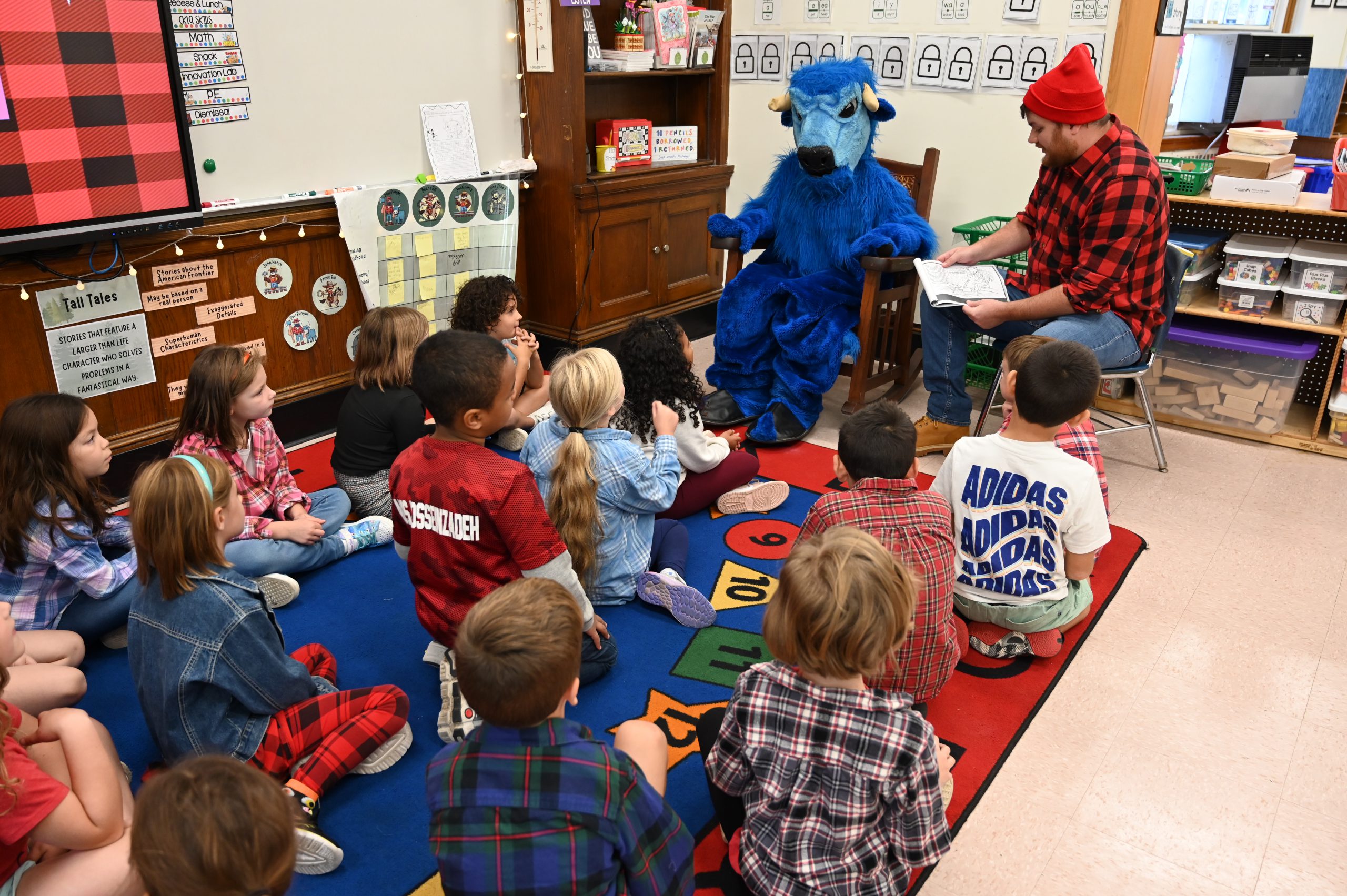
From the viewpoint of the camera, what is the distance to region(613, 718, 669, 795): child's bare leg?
1.49 m

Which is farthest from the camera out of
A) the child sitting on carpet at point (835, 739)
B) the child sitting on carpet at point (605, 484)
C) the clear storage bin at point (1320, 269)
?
the clear storage bin at point (1320, 269)

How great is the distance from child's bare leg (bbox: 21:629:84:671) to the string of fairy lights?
1.10 meters

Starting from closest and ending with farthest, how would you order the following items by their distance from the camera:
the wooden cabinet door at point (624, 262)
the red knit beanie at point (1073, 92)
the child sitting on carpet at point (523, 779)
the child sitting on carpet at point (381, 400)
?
the child sitting on carpet at point (523, 779), the child sitting on carpet at point (381, 400), the red knit beanie at point (1073, 92), the wooden cabinet door at point (624, 262)

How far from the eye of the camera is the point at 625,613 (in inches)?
93.8

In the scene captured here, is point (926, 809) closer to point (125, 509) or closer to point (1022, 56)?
point (125, 509)

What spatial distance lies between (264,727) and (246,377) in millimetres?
1016

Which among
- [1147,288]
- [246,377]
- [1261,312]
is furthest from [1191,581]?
[246,377]

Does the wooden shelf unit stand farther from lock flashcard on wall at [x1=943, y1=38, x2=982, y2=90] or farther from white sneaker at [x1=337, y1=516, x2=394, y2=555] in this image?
white sneaker at [x1=337, y1=516, x2=394, y2=555]

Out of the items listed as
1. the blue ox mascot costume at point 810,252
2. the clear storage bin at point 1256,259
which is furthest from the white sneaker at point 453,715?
the clear storage bin at point 1256,259

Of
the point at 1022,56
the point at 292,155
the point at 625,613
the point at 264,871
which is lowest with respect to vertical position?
the point at 625,613

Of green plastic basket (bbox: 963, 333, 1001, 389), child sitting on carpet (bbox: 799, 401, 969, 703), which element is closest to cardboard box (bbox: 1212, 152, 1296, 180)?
green plastic basket (bbox: 963, 333, 1001, 389)

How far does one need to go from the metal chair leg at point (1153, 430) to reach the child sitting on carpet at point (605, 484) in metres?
1.69

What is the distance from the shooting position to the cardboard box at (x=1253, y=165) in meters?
3.21

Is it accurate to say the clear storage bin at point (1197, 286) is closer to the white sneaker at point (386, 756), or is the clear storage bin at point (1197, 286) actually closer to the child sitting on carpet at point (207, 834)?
the white sneaker at point (386, 756)
